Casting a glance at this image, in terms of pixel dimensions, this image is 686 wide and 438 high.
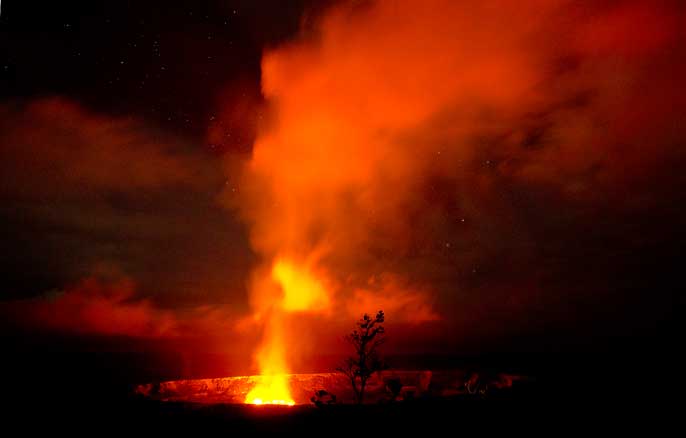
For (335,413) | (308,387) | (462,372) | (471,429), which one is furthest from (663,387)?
(308,387)

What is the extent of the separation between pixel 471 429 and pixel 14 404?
1090 centimetres

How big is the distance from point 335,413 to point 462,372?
17.1 m

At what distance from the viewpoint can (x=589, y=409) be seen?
11.5 metres

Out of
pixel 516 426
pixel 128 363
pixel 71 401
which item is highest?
pixel 128 363

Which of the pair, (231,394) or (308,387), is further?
(308,387)

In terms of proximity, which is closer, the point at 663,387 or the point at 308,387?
the point at 663,387

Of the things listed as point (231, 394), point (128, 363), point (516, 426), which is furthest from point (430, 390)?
point (128, 363)

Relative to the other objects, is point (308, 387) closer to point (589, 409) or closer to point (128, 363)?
point (589, 409)

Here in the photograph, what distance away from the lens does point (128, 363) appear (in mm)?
45281

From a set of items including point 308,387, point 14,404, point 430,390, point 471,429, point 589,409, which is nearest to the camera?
point 471,429

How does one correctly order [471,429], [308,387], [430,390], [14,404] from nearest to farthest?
1. [471,429]
2. [14,404]
3. [430,390]
4. [308,387]

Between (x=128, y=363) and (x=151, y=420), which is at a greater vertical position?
(x=128, y=363)

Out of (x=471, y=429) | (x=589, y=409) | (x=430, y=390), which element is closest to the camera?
(x=471, y=429)

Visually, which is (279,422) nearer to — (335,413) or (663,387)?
(335,413)
